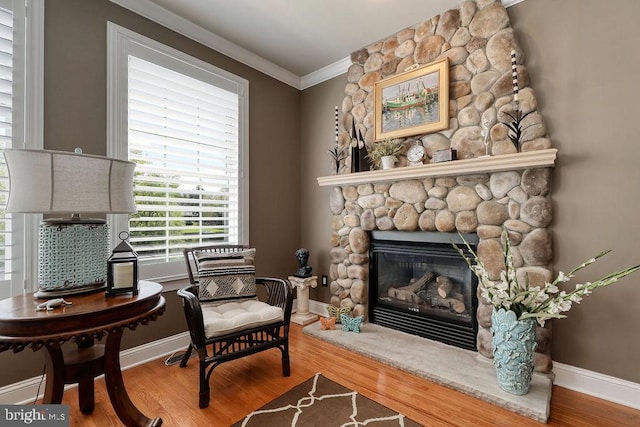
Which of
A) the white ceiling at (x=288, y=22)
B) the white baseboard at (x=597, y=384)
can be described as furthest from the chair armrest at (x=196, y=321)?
the white baseboard at (x=597, y=384)

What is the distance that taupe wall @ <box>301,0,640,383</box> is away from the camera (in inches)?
76.5

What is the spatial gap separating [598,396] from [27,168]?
3531mm

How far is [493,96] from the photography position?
2.38 m

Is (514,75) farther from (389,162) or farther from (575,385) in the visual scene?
(575,385)

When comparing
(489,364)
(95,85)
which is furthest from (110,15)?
(489,364)

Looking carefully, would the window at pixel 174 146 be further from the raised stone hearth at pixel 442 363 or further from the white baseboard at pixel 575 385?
the raised stone hearth at pixel 442 363

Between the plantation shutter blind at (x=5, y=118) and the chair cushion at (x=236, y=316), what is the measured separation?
1252mm

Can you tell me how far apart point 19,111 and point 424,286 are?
3.43 meters

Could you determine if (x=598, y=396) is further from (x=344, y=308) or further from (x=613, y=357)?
(x=344, y=308)

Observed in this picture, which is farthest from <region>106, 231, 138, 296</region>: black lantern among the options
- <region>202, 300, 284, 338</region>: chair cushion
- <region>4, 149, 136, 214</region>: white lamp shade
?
<region>202, 300, 284, 338</region>: chair cushion

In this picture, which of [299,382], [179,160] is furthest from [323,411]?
[179,160]

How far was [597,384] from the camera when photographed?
2021mm

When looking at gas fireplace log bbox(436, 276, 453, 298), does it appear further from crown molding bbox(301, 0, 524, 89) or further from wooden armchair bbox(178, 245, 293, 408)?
crown molding bbox(301, 0, 524, 89)

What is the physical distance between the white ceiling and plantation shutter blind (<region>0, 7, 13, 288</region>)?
0.80 m
